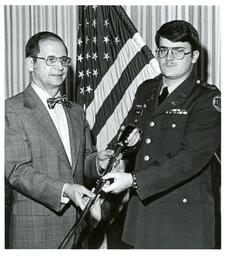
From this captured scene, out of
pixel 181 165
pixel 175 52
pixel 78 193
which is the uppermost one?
pixel 175 52

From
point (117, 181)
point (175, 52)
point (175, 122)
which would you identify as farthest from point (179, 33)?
point (117, 181)

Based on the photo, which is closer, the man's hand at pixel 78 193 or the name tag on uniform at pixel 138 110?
the man's hand at pixel 78 193

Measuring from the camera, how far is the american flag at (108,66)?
2350 millimetres

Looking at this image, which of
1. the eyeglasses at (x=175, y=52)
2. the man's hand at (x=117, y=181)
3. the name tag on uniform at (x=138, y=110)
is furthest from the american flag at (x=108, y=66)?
the man's hand at (x=117, y=181)

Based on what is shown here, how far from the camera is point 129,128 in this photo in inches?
69.0

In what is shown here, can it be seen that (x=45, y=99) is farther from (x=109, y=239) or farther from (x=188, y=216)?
(x=109, y=239)

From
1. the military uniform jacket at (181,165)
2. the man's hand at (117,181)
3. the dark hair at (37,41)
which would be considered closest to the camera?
the man's hand at (117,181)

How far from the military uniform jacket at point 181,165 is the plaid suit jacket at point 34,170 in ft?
1.08

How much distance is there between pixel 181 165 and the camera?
1.73 m

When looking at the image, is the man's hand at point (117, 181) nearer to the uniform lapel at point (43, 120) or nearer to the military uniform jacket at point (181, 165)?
the military uniform jacket at point (181, 165)

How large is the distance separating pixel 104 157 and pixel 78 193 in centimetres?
23

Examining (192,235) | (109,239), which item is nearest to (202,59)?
(192,235)

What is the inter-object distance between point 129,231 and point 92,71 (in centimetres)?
102

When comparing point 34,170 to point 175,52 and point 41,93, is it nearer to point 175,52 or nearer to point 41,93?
point 41,93
